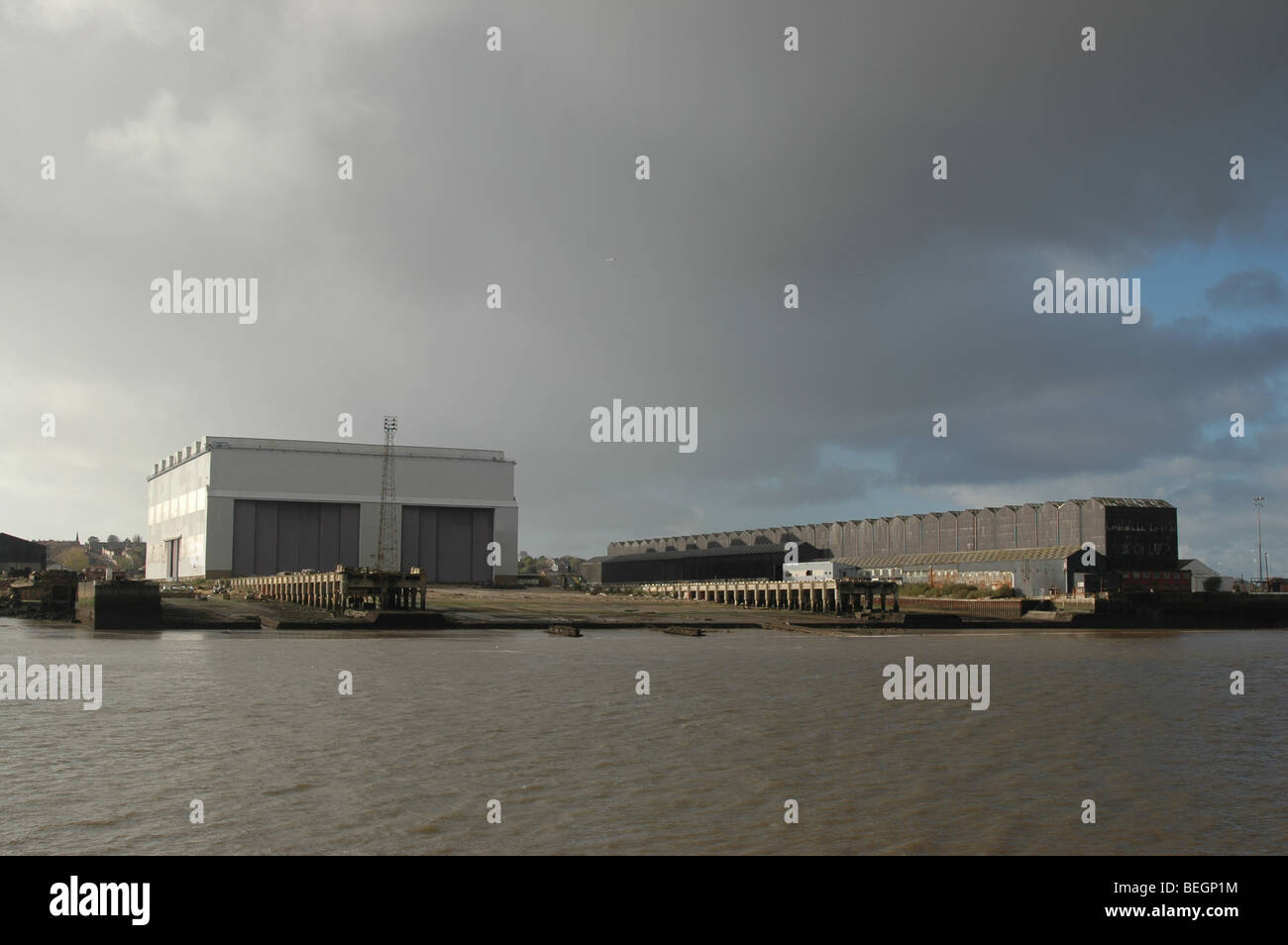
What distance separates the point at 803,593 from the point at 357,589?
4446 centimetres

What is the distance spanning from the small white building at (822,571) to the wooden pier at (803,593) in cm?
191

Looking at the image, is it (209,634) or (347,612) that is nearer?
(209,634)

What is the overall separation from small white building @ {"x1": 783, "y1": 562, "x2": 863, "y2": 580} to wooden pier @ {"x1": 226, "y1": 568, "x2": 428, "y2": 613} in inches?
1495

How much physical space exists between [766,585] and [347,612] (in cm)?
4655

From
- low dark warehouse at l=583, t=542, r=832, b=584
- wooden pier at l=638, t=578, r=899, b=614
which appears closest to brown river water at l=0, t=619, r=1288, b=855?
wooden pier at l=638, t=578, r=899, b=614

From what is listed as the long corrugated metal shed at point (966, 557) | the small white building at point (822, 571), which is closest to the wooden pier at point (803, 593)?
the small white building at point (822, 571)

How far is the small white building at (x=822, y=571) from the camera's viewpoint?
94.7 meters

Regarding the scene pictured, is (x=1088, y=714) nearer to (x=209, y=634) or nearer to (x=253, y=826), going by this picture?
(x=253, y=826)

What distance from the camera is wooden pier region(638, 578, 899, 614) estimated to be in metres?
86.0

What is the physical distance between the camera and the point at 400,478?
108188 mm

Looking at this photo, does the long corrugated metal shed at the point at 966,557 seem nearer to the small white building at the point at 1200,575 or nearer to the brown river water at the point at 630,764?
the small white building at the point at 1200,575

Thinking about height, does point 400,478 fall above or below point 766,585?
above

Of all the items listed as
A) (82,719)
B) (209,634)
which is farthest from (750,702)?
(209,634)
